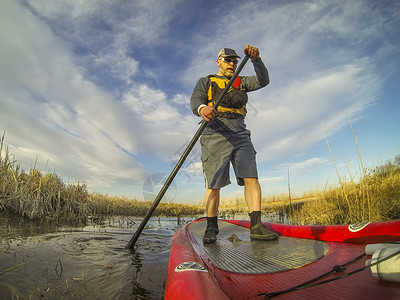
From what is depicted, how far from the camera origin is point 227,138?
11.1ft

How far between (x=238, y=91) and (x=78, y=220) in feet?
20.6

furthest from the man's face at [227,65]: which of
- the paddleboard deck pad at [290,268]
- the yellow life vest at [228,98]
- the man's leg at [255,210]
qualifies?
the paddleboard deck pad at [290,268]

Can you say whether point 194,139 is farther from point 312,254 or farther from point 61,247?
point 61,247

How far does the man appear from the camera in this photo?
10.6 feet

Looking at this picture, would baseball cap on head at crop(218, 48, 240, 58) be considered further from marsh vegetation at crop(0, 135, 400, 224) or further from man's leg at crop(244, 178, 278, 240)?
marsh vegetation at crop(0, 135, 400, 224)

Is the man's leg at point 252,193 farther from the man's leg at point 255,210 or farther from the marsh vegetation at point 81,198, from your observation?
the marsh vegetation at point 81,198

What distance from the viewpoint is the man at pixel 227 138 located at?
10.6 ft

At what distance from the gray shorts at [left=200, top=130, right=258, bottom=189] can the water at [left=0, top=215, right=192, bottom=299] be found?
1413 millimetres

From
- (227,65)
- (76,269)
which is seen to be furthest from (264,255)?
(227,65)

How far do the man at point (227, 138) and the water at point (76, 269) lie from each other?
1.06 metres

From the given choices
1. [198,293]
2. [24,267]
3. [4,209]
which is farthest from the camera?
[4,209]

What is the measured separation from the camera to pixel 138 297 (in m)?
1.96

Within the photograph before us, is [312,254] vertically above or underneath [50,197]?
underneath

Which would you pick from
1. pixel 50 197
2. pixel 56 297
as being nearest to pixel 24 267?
pixel 56 297
